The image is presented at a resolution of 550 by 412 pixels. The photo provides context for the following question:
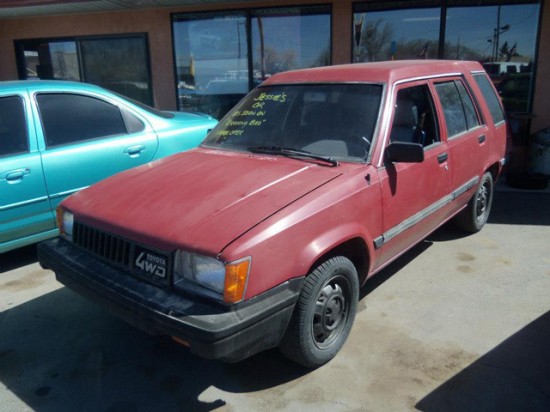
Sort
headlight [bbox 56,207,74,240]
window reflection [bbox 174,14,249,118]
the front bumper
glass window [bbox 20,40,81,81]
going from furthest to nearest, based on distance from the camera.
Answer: glass window [bbox 20,40,81,81], window reflection [bbox 174,14,249,118], headlight [bbox 56,207,74,240], the front bumper

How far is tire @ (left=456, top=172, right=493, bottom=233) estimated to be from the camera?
495 cm

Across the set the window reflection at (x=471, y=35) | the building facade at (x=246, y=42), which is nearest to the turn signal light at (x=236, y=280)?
the building facade at (x=246, y=42)

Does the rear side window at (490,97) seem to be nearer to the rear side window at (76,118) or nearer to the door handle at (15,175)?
the rear side window at (76,118)

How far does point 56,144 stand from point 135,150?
0.75 m

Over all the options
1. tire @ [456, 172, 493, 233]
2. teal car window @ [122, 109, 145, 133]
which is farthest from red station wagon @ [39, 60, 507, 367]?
teal car window @ [122, 109, 145, 133]

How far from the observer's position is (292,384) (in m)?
2.89

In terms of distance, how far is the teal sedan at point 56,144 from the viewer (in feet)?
14.1

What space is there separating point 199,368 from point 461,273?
2495 millimetres

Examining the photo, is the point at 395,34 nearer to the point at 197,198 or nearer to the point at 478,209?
the point at 478,209

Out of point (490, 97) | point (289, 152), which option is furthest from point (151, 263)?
point (490, 97)

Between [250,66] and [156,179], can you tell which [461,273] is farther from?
[250,66]

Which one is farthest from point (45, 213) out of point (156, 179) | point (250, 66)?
point (250, 66)

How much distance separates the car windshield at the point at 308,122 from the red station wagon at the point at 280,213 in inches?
0.4

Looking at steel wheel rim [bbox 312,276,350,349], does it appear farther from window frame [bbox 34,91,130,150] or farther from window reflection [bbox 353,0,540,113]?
window reflection [bbox 353,0,540,113]
